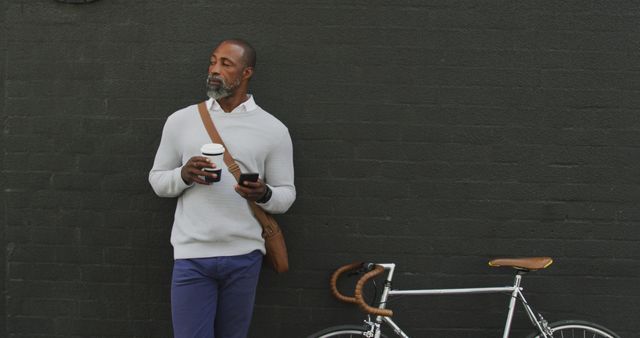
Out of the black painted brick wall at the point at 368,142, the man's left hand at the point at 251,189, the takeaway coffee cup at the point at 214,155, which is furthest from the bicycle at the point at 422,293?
the takeaway coffee cup at the point at 214,155

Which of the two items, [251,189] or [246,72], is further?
[246,72]

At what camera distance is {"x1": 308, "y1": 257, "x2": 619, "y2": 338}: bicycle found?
4.20 metres

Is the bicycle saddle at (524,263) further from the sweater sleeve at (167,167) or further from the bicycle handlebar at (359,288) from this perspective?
the sweater sleeve at (167,167)

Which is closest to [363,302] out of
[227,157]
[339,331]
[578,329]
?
[339,331]

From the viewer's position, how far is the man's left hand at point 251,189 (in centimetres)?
374

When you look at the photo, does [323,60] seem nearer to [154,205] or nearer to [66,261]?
[154,205]

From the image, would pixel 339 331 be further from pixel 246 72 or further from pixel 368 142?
pixel 246 72

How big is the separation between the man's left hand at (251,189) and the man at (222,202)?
1 cm

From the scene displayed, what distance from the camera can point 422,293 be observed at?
4297 mm

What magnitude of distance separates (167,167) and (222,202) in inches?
15.6

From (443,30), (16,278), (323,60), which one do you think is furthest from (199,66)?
(16,278)

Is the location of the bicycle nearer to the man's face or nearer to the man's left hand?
the man's left hand

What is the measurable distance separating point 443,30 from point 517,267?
1.53m

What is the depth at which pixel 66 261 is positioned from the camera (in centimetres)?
483
